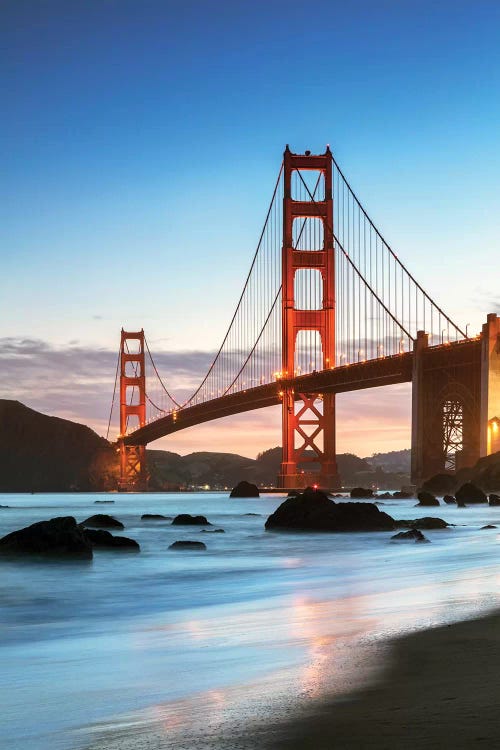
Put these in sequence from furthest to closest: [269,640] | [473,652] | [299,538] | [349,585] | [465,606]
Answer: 1. [299,538]
2. [349,585]
3. [465,606]
4. [269,640]
5. [473,652]

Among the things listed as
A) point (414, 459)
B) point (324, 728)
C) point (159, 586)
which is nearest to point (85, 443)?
point (414, 459)

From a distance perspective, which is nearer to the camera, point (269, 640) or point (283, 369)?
point (269, 640)

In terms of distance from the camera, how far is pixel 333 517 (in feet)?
68.6

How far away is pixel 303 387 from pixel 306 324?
21.0 feet

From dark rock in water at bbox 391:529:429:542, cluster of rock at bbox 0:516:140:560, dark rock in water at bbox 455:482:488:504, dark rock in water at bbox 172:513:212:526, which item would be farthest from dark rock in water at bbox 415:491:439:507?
cluster of rock at bbox 0:516:140:560

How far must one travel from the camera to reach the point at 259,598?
9.80 metres

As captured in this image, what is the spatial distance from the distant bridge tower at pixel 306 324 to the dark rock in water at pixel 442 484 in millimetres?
13310

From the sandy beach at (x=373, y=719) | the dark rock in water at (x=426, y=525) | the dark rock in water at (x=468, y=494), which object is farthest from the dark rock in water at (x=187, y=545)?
the dark rock in water at (x=468, y=494)

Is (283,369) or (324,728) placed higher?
(283,369)

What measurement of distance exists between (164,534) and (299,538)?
4.29 metres

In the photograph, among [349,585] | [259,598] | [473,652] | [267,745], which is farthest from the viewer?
[349,585]

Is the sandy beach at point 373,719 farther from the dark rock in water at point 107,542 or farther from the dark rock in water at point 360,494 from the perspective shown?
the dark rock in water at point 360,494

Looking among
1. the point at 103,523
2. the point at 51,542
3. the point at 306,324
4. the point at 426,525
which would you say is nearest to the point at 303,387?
the point at 306,324

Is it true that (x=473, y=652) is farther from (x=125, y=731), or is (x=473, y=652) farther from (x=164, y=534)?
(x=164, y=534)
